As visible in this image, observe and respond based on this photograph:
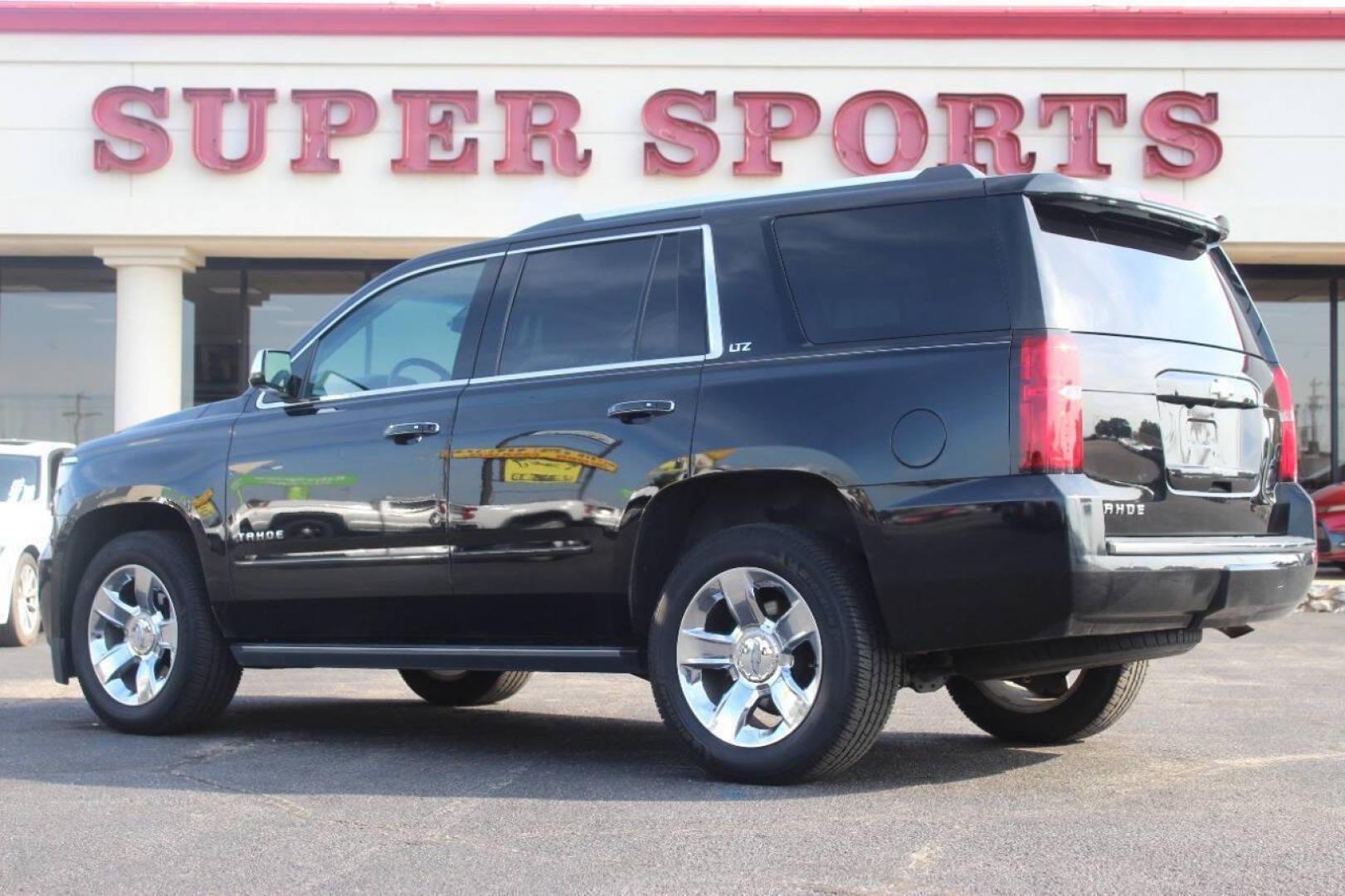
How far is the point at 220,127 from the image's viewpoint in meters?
18.7

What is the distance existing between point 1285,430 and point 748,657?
83.1 inches

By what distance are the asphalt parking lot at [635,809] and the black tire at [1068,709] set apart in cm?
12

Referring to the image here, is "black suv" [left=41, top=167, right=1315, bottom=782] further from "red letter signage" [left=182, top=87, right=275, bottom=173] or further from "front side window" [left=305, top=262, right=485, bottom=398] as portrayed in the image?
"red letter signage" [left=182, top=87, right=275, bottom=173]

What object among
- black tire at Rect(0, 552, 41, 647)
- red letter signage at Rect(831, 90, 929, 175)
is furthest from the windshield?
red letter signage at Rect(831, 90, 929, 175)

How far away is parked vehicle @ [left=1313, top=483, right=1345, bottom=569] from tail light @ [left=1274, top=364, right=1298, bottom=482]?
11.1 meters

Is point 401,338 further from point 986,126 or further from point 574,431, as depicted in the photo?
point 986,126

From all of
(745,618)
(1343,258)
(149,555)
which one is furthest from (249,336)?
(745,618)

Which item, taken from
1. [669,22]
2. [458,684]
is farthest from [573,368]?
[669,22]

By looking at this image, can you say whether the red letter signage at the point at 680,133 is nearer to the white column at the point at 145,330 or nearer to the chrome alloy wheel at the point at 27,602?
the white column at the point at 145,330

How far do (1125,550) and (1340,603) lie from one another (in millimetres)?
11212

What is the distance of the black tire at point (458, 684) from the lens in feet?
26.5

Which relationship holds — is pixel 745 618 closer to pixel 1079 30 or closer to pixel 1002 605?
pixel 1002 605

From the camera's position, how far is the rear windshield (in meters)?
5.18

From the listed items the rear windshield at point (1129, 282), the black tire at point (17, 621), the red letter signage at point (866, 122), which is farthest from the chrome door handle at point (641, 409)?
the red letter signage at point (866, 122)
